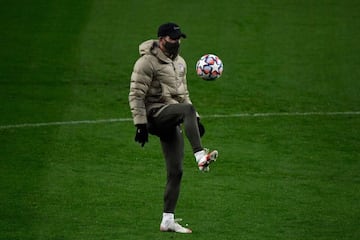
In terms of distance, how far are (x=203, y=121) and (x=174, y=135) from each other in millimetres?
7332

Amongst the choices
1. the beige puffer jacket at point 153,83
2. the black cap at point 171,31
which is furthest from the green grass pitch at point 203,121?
the black cap at point 171,31

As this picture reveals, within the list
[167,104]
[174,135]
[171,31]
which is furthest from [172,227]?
[171,31]

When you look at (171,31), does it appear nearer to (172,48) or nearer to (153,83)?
(172,48)

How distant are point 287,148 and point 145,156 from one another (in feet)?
8.01

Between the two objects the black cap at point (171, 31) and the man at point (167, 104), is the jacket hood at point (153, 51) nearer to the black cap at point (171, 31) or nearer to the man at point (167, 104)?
the man at point (167, 104)

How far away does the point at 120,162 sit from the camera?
17.0m

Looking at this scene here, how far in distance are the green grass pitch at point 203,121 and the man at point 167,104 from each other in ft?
2.85

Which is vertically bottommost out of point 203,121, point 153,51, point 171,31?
point 153,51

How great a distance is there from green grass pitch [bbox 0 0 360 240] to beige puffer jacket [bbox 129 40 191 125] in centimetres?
156

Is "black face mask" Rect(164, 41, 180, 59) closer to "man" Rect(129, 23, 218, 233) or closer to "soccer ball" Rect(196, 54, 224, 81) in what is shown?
"man" Rect(129, 23, 218, 233)

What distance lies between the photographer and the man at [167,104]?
12.3 meters

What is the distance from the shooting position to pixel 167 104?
12539 mm

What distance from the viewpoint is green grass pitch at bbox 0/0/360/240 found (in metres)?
13.8

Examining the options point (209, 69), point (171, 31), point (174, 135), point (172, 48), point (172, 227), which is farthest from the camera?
point (209, 69)
